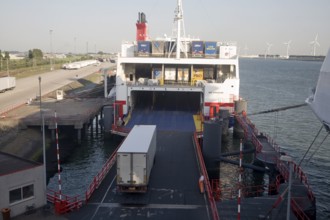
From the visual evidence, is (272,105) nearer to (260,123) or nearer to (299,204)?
(260,123)

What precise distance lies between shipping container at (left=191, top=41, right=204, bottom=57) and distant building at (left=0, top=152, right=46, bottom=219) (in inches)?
1018

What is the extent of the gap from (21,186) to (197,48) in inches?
1074

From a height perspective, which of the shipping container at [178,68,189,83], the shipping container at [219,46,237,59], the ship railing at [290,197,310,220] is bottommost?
the ship railing at [290,197,310,220]

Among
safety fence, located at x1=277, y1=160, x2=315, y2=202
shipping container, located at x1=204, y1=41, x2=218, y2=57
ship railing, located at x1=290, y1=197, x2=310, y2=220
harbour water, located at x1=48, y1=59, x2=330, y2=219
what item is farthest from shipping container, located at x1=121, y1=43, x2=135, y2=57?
ship railing, located at x1=290, y1=197, x2=310, y2=220

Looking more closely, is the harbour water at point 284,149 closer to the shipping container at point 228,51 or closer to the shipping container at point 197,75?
the shipping container at point 197,75

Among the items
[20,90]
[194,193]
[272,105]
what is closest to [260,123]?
[272,105]

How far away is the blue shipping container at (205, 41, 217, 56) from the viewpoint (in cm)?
3831

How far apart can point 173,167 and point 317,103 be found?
1012 centimetres

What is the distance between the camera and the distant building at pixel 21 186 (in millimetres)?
14742

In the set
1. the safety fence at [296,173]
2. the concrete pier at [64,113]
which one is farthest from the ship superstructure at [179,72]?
the safety fence at [296,173]

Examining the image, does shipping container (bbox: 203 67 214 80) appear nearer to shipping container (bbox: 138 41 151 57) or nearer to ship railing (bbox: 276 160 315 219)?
shipping container (bbox: 138 41 151 57)

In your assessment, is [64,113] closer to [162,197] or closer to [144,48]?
[144,48]

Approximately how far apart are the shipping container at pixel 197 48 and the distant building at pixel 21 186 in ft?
84.9

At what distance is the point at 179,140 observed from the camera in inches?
1083
